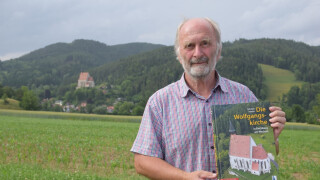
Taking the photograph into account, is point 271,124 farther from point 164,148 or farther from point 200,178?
point 164,148

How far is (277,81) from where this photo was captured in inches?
5620

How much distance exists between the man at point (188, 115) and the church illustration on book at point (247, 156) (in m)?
0.26

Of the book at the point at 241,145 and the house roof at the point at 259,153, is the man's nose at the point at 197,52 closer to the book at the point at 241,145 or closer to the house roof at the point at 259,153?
the book at the point at 241,145

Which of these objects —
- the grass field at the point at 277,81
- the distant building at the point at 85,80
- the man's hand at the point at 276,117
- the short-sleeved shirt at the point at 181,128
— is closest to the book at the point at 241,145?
the man's hand at the point at 276,117

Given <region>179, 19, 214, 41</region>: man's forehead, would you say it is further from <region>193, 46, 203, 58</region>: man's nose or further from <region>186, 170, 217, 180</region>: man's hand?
<region>186, 170, 217, 180</region>: man's hand

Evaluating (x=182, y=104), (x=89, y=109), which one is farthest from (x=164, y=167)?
(x=89, y=109)

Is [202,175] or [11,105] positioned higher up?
[11,105]

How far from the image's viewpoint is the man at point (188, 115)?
2816 mm

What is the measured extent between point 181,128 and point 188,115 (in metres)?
A: 0.13

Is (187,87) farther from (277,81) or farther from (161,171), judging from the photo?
(277,81)

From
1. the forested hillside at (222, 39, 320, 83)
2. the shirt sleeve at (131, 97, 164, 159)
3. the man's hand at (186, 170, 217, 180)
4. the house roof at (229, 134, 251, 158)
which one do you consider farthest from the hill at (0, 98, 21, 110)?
the house roof at (229, 134, 251, 158)

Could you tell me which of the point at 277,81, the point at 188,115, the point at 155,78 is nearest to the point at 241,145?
the point at 188,115

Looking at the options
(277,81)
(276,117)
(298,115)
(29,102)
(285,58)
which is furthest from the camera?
(285,58)

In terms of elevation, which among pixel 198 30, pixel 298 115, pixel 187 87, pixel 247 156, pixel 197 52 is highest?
pixel 198 30
